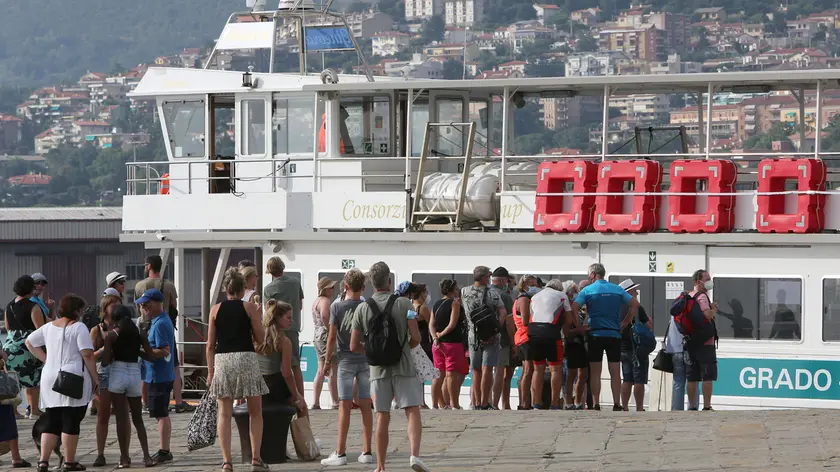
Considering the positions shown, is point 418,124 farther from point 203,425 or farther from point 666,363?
point 203,425

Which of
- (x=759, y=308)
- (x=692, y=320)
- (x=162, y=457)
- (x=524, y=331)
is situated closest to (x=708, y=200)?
(x=759, y=308)

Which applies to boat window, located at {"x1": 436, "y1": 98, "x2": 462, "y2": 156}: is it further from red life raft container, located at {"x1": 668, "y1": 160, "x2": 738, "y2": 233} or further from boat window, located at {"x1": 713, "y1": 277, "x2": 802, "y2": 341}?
boat window, located at {"x1": 713, "y1": 277, "x2": 802, "y2": 341}

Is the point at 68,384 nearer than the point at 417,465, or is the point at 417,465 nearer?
the point at 417,465

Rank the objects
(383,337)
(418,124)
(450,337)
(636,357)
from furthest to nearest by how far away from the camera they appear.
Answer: (418,124)
(636,357)
(450,337)
(383,337)

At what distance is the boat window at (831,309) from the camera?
1798 cm

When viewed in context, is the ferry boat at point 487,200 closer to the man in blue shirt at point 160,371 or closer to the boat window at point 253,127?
the boat window at point 253,127

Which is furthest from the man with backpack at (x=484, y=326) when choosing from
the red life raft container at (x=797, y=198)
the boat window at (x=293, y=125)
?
the boat window at (x=293, y=125)

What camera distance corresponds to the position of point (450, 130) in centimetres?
2205

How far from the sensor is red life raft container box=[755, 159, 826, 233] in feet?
59.1

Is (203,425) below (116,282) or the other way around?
below

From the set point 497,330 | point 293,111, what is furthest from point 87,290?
point 497,330

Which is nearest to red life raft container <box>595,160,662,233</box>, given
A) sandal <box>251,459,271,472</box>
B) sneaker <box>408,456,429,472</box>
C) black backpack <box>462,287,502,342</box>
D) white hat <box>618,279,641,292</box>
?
white hat <box>618,279,641,292</box>

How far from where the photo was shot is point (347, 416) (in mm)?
12672

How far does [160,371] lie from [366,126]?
8782 millimetres
